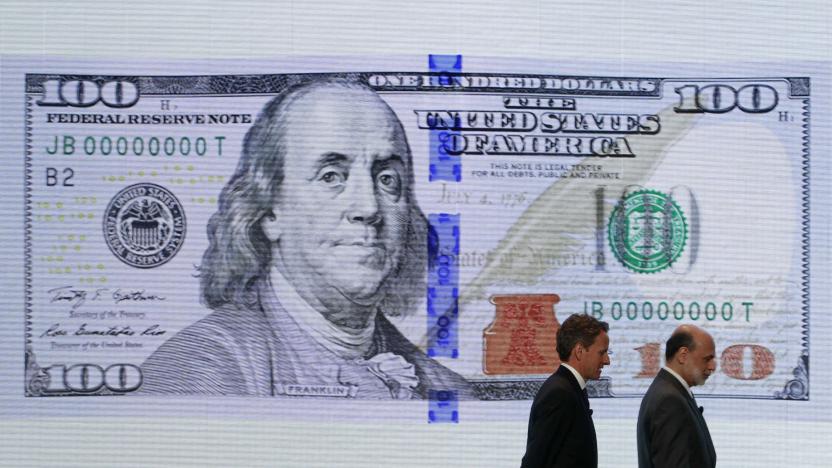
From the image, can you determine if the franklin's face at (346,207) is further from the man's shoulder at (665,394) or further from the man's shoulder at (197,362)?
the man's shoulder at (665,394)

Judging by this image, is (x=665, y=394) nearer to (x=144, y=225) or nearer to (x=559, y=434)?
(x=559, y=434)

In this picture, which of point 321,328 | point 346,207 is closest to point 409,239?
point 346,207

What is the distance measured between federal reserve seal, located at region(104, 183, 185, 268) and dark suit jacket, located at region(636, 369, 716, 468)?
244 centimetres

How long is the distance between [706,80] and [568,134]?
2.19 ft

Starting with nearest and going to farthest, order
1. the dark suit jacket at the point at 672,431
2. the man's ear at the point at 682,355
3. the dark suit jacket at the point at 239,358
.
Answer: the dark suit jacket at the point at 672,431 < the man's ear at the point at 682,355 < the dark suit jacket at the point at 239,358

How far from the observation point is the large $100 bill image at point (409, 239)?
471 cm

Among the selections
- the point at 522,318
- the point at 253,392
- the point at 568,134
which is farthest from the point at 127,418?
the point at 568,134

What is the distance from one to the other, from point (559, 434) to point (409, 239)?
5.94ft

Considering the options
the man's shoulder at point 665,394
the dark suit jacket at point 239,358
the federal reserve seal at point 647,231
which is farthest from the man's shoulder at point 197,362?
the man's shoulder at point 665,394

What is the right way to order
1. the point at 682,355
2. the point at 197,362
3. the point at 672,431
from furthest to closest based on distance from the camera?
the point at 197,362, the point at 682,355, the point at 672,431

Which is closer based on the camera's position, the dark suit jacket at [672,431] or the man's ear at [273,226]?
the dark suit jacket at [672,431]

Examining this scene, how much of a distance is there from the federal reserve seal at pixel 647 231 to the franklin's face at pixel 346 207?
956 millimetres

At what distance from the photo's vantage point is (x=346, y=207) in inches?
186

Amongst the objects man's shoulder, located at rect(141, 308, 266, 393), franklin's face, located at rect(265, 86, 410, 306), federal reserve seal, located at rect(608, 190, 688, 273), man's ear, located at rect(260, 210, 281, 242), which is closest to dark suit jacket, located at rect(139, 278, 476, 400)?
man's shoulder, located at rect(141, 308, 266, 393)
